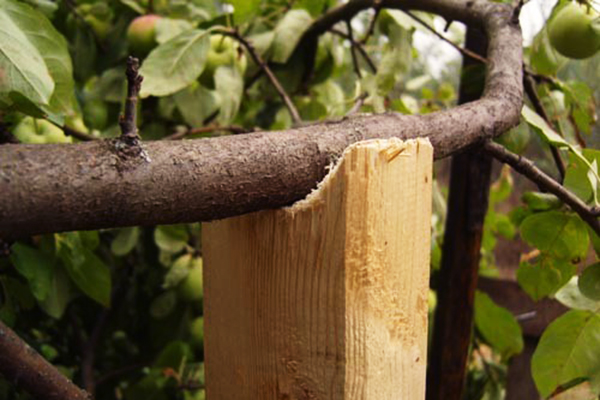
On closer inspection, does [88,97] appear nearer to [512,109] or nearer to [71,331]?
[71,331]

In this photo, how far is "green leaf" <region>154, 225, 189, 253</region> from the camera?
1.04 meters

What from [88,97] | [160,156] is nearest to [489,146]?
[160,156]

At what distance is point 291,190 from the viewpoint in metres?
0.45

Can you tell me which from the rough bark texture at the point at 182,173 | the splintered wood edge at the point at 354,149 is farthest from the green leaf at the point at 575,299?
the splintered wood edge at the point at 354,149

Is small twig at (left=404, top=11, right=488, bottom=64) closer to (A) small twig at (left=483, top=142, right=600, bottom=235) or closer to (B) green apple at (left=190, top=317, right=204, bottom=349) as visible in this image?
(A) small twig at (left=483, top=142, right=600, bottom=235)

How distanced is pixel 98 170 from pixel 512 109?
40 centimetres

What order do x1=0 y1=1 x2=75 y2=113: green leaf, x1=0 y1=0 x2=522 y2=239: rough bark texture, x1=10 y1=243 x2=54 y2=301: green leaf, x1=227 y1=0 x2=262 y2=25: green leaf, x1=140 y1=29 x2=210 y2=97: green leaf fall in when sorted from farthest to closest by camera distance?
x1=227 y1=0 x2=262 y2=25: green leaf → x1=140 y1=29 x2=210 y2=97: green leaf → x1=10 y1=243 x2=54 y2=301: green leaf → x1=0 y1=1 x2=75 y2=113: green leaf → x1=0 y1=0 x2=522 y2=239: rough bark texture

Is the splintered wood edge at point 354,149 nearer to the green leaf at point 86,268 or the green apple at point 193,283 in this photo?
the green leaf at point 86,268

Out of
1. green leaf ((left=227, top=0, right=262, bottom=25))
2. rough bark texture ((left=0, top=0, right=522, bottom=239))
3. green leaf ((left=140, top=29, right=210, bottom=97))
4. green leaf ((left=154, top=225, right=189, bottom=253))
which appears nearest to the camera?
rough bark texture ((left=0, top=0, right=522, bottom=239))

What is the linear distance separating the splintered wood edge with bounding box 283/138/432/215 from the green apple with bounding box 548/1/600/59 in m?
0.37

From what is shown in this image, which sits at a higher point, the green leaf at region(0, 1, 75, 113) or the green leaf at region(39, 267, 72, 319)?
the green leaf at region(0, 1, 75, 113)

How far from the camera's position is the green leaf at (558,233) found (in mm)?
683

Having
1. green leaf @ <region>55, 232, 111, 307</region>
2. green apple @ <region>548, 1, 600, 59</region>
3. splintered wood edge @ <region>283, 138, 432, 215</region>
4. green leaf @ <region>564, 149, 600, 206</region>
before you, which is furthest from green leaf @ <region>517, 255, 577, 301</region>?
green leaf @ <region>55, 232, 111, 307</region>

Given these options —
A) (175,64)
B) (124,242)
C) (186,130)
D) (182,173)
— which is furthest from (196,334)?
(182,173)
